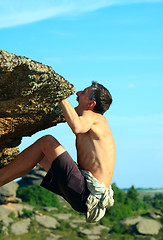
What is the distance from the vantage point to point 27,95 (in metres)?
6.89

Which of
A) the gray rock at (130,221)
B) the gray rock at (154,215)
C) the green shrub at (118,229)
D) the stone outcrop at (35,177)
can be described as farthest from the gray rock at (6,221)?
the gray rock at (154,215)

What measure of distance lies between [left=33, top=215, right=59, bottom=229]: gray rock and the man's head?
30.4 metres

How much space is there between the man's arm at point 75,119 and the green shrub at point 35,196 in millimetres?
34733

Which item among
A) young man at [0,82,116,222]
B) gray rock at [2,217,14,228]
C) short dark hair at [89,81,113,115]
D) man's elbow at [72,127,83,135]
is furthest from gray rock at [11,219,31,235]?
man's elbow at [72,127,83,135]

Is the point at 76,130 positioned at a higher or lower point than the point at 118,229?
higher

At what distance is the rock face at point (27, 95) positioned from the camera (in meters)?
6.38

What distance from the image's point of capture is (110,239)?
122 feet

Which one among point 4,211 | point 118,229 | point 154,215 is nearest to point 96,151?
point 4,211

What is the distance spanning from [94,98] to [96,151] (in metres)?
1.06

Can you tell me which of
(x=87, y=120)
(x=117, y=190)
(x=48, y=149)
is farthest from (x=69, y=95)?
(x=117, y=190)

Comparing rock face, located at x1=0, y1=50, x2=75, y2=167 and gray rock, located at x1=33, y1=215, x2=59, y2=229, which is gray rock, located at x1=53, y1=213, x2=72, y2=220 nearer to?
gray rock, located at x1=33, y1=215, x2=59, y2=229

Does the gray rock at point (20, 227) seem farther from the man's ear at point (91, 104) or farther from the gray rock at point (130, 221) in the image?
the man's ear at point (91, 104)

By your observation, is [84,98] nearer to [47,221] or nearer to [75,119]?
[75,119]

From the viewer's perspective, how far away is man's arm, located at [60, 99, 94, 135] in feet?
23.7
